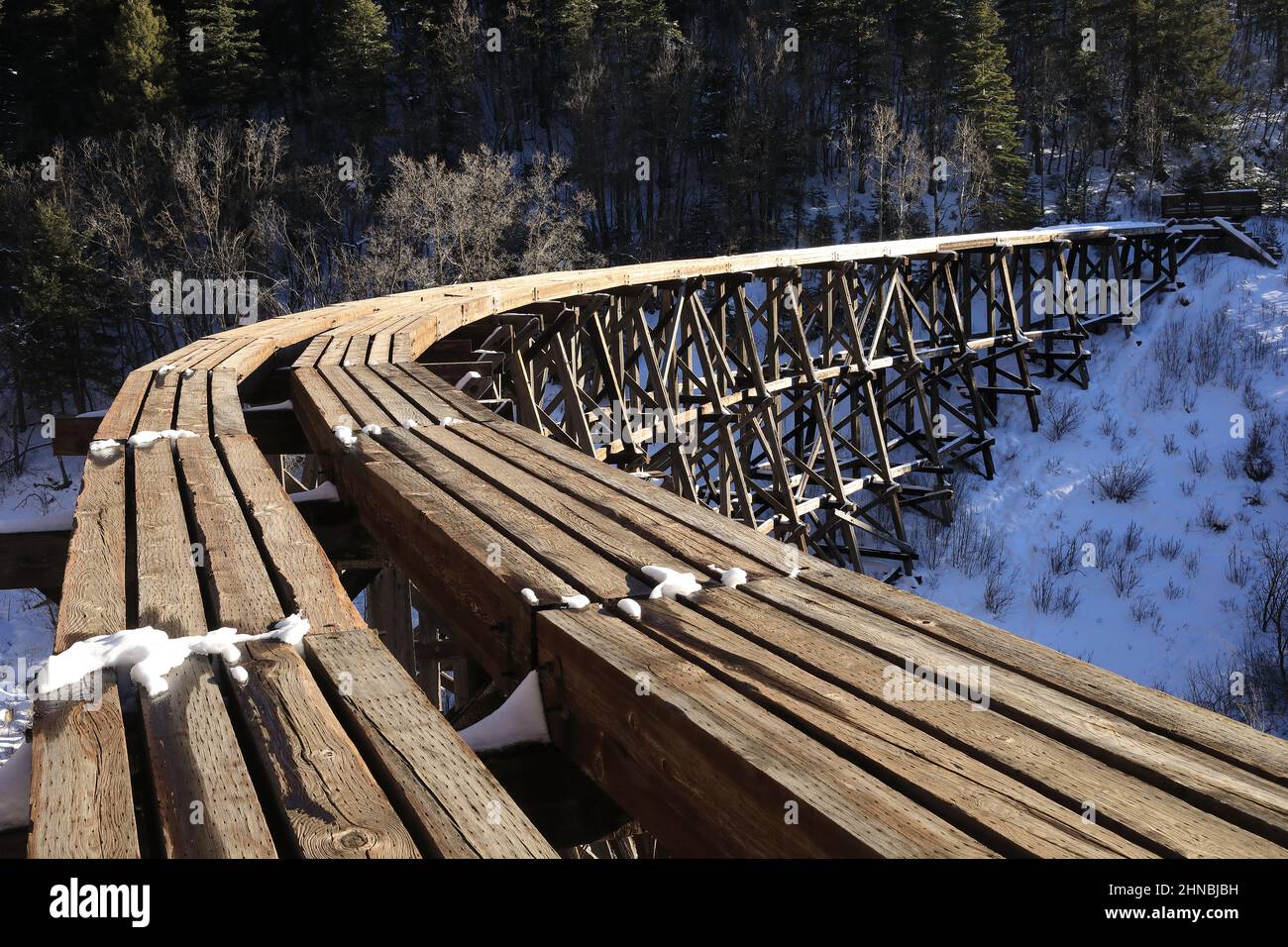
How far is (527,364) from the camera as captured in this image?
7.36 metres

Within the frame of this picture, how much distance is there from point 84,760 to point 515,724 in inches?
26.1

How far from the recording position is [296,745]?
4.09ft

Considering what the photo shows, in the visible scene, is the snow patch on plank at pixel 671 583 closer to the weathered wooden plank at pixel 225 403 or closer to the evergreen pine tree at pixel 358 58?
the weathered wooden plank at pixel 225 403

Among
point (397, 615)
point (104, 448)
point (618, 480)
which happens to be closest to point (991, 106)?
point (397, 615)

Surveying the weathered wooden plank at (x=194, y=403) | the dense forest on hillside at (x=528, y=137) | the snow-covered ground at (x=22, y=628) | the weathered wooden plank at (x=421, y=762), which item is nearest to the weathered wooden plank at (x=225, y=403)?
the weathered wooden plank at (x=194, y=403)

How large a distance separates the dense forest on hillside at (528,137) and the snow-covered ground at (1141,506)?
1056 centimetres

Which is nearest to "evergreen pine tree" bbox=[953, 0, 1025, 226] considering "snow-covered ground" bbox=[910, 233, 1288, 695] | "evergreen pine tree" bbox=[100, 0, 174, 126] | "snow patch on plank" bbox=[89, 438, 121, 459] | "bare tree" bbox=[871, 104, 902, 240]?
"bare tree" bbox=[871, 104, 902, 240]

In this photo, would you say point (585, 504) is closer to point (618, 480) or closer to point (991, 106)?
point (618, 480)

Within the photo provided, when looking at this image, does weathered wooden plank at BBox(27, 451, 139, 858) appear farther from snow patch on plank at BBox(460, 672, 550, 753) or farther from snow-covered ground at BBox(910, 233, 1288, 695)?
snow-covered ground at BBox(910, 233, 1288, 695)

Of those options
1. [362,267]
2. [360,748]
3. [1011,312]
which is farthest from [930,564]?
[362,267]

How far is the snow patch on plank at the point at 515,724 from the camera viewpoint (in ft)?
5.29
